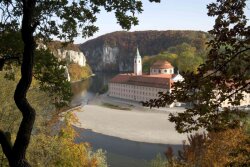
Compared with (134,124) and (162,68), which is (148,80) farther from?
(134,124)

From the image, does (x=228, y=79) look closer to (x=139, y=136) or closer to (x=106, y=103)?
(x=139, y=136)

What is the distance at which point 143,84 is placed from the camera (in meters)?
65.0

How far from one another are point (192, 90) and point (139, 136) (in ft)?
107

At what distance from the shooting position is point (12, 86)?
17.7 metres

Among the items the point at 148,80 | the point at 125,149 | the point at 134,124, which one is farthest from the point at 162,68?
the point at 125,149

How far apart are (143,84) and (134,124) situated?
21210 mm

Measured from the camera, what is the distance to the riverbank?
3725 cm

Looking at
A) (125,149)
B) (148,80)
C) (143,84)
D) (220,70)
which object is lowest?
(125,149)

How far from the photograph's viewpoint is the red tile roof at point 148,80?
200ft

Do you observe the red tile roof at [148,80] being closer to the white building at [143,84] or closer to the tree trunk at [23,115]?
the white building at [143,84]

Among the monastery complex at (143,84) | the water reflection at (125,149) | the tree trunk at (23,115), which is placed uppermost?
the tree trunk at (23,115)

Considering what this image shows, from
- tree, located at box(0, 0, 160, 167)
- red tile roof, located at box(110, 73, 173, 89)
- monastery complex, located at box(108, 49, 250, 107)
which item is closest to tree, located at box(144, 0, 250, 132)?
tree, located at box(0, 0, 160, 167)

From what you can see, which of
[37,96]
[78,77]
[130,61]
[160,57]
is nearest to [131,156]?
[37,96]

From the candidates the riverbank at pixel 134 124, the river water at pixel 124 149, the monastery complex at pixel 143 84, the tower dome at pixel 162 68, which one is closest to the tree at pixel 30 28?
the river water at pixel 124 149
